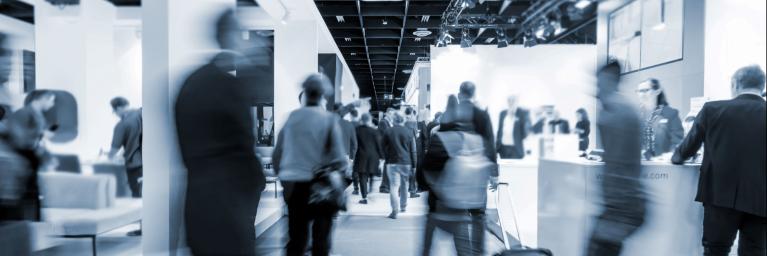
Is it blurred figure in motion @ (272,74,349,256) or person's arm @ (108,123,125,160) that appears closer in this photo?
blurred figure in motion @ (272,74,349,256)

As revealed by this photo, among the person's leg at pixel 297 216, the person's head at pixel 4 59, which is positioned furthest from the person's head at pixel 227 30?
the person's head at pixel 4 59

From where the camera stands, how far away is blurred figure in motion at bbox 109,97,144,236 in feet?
12.0

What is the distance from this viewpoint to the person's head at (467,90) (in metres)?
2.54

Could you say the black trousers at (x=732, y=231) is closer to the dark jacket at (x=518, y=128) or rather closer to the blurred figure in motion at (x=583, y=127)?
the dark jacket at (x=518, y=128)

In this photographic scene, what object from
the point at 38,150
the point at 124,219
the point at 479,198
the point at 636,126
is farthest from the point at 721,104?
the point at 124,219

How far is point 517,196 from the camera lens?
4750mm

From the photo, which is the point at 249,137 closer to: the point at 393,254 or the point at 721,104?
the point at 721,104

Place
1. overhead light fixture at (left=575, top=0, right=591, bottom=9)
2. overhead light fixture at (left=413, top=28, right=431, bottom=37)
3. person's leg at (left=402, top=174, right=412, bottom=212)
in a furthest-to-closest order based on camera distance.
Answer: overhead light fixture at (left=413, top=28, right=431, bottom=37)
person's leg at (left=402, top=174, right=412, bottom=212)
overhead light fixture at (left=575, top=0, right=591, bottom=9)

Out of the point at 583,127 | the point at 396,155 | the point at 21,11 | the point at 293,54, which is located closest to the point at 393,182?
the point at 396,155

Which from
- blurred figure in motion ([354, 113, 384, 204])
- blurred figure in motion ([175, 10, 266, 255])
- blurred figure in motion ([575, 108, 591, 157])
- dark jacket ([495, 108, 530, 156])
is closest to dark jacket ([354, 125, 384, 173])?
blurred figure in motion ([354, 113, 384, 204])

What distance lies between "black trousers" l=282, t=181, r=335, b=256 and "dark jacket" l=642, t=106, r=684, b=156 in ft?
8.60

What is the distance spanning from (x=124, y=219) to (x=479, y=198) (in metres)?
2.98

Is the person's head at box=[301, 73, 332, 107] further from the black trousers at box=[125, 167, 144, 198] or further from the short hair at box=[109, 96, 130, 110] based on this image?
the short hair at box=[109, 96, 130, 110]

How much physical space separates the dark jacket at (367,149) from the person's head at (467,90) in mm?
4060
